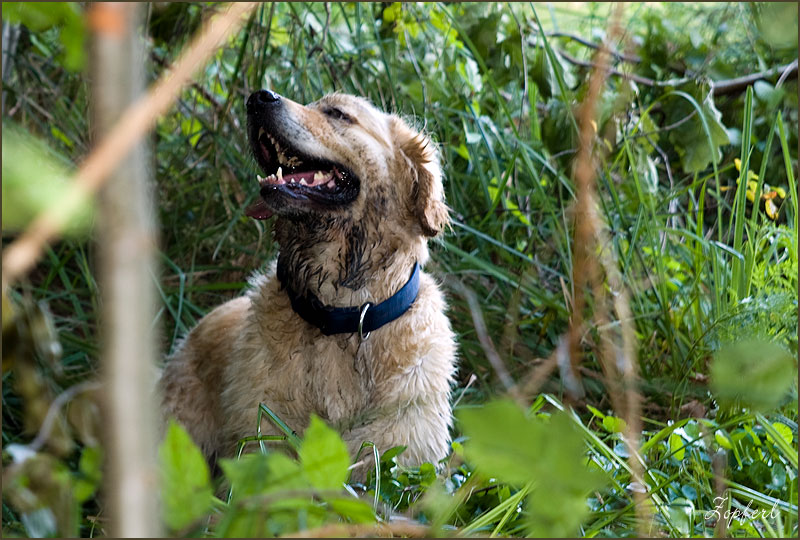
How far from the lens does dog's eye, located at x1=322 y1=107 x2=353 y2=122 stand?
315cm

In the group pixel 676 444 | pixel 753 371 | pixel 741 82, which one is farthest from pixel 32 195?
pixel 741 82

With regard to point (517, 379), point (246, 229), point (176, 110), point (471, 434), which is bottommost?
point (517, 379)

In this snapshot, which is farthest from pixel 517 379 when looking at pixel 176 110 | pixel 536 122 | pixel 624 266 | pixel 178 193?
pixel 176 110

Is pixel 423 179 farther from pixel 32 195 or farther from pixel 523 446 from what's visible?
pixel 32 195

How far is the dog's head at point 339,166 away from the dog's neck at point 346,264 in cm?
6

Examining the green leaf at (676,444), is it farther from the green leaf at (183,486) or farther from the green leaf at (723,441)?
the green leaf at (183,486)

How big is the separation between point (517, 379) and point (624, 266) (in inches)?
28.7

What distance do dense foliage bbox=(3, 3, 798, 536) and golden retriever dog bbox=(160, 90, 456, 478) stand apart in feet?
0.80

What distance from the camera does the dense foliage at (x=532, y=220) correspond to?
7.33ft

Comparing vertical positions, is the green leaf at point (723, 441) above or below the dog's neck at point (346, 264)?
below

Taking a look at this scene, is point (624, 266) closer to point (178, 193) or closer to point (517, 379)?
point (517, 379)

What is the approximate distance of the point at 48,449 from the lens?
3.59 ft

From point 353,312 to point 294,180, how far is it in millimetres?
541

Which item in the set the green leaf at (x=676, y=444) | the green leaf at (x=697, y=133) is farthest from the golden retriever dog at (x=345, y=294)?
the green leaf at (x=697, y=133)
